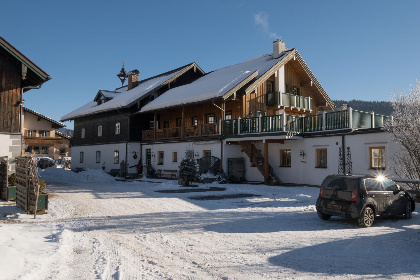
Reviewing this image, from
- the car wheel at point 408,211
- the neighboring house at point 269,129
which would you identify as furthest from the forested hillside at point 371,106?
the car wheel at point 408,211

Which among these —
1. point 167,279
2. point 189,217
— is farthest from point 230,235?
point 167,279

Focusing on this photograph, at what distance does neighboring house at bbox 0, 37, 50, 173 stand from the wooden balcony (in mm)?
13101

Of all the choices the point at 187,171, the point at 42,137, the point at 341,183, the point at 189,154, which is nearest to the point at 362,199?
the point at 341,183

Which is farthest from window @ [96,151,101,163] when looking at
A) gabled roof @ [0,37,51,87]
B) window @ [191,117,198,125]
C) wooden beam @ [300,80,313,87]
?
wooden beam @ [300,80,313,87]

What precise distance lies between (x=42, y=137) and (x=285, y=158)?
37077 millimetres

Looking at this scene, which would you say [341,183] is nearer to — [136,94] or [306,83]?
[306,83]

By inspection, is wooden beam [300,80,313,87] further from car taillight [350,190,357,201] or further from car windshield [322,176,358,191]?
car taillight [350,190,357,201]

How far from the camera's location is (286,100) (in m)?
28.8

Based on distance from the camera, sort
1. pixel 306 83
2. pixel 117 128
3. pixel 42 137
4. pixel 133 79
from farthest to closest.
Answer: pixel 42 137 → pixel 133 79 → pixel 117 128 → pixel 306 83

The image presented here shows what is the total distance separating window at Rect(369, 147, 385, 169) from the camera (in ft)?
63.7

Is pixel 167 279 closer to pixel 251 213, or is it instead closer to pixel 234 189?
pixel 251 213

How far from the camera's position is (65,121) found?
4562 centimetres

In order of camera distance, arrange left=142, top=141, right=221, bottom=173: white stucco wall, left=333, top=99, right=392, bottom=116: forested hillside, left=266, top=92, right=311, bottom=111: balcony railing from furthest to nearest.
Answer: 1. left=333, top=99, right=392, bottom=116: forested hillside
2. left=266, top=92, right=311, bottom=111: balcony railing
3. left=142, top=141, right=221, bottom=173: white stucco wall

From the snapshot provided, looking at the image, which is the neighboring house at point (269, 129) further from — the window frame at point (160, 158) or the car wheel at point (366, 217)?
the car wheel at point (366, 217)
